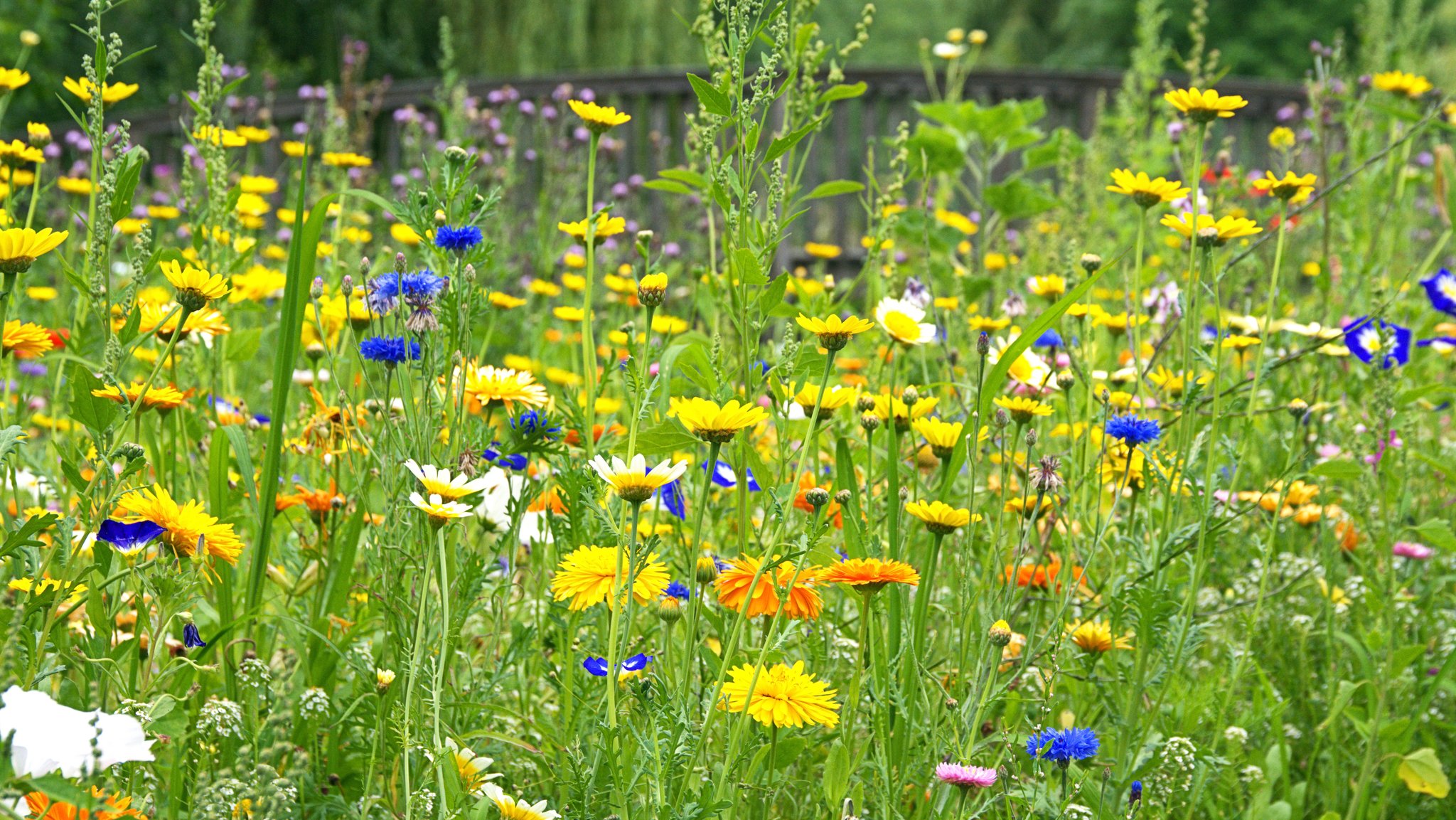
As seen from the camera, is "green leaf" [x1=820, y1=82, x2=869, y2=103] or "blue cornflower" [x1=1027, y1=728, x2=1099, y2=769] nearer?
"blue cornflower" [x1=1027, y1=728, x2=1099, y2=769]

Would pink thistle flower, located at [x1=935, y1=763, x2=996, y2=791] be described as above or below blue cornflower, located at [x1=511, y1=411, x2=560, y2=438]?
below

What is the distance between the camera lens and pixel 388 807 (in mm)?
1296

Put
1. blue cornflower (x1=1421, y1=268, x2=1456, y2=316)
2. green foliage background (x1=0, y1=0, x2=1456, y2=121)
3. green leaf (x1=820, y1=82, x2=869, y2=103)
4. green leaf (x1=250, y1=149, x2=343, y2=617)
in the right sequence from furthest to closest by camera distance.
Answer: green foliage background (x1=0, y1=0, x2=1456, y2=121), blue cornflower (x1=1421, y1=268, x2=1456, y2=316), green leaf (x1=820, y1=82, x2=869, y2=103), green leaf (x1=250, y1=149, x2=343, y2=617)

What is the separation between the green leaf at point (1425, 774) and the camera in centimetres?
141

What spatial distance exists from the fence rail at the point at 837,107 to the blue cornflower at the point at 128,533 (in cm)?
582

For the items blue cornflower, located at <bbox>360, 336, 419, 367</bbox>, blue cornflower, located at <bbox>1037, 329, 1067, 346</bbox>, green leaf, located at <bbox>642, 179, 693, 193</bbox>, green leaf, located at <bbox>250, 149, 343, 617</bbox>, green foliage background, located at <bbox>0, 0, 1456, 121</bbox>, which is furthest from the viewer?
green foliage background, located at <bbox>0, 0, 1456, 121</bbox>

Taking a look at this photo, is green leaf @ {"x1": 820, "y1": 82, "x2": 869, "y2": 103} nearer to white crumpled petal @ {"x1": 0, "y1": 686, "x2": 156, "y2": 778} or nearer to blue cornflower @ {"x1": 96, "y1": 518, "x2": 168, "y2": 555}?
blue cornflower @ {"x1": 96, "y1": 518, "x2": 168, "y2": 555}

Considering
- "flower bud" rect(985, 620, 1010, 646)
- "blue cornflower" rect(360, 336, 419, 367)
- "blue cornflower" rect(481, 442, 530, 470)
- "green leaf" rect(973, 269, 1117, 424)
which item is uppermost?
"green leaf" rect(973, 269, 1117, 424)

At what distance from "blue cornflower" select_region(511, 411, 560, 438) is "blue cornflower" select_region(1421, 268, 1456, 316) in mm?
1547

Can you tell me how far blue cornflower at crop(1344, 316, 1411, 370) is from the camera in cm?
161

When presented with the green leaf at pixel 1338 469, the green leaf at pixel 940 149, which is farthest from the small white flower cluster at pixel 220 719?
the green leaf at pixel 940 149

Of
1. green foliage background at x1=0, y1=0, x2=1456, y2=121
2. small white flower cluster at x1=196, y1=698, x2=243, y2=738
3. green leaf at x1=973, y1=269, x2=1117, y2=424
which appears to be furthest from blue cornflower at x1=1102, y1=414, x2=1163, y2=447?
green foliage background at x1=0, y1=0, x2=1456, y2=121

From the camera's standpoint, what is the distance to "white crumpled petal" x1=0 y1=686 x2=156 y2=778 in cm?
77

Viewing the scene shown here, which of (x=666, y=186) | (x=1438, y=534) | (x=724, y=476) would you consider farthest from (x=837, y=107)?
(x=1438, y=534)
